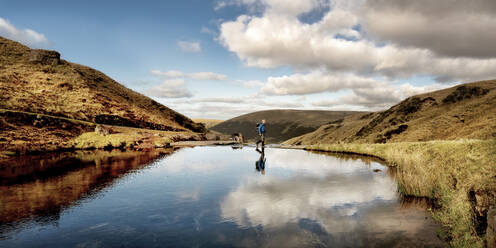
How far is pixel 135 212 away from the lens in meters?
8.99

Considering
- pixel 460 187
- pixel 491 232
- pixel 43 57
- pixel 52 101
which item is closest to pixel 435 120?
pixel 460 187

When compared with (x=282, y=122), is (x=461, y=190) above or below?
below

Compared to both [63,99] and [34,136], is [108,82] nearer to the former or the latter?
[63,99]

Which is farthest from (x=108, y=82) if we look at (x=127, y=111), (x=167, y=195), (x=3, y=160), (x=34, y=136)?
(x=167, y=195)

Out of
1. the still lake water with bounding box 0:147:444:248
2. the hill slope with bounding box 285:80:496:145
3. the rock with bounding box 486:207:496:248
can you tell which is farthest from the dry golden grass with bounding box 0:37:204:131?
the rock with bounding box 486:207:496:248

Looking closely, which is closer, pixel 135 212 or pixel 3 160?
pixel 135 212

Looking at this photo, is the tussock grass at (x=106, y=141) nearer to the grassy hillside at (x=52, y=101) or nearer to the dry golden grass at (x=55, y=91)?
the grassy hillside at (x=52, y=101)

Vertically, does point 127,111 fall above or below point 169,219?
above

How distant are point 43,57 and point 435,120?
82.4m

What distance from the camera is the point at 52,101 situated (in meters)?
46.2

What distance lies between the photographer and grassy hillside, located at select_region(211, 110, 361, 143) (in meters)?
132

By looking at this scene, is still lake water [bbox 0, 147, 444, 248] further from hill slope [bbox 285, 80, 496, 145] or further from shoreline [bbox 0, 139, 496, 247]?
hill slope [bbox 285, 80, 496, 145]

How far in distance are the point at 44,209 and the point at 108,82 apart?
75824 millimetres

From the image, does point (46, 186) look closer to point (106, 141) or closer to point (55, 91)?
point (106, 141)
